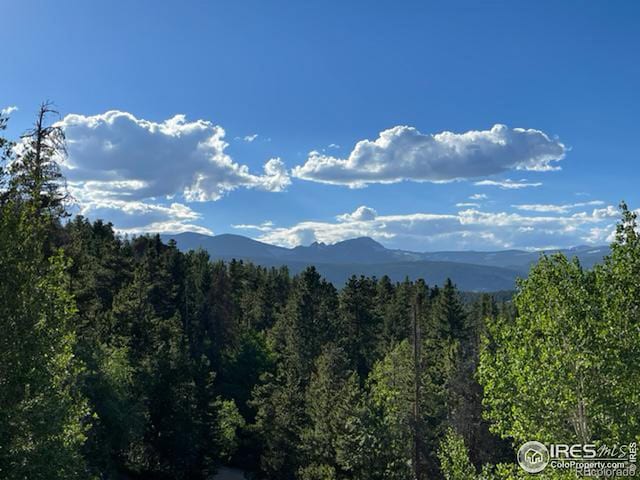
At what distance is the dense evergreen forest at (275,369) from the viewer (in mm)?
14359

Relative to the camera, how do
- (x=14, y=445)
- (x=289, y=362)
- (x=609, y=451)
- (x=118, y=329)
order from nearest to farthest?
(x=14, y=445) < (x=609, y=451) < (x=118, y=329) < (x=289, y=362)

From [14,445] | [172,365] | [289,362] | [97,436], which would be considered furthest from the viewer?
[289,362]

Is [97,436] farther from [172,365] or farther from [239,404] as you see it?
[239,404]

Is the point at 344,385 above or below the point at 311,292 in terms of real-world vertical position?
below

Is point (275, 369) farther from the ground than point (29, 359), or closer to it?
closer to it

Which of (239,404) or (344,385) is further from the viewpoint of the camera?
(239,404)

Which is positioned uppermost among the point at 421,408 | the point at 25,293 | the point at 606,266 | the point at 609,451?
the point at 606,266

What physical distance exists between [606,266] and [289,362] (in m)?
44.2

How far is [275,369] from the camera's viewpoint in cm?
6241

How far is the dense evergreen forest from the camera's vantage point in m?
14.4

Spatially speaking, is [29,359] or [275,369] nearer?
[29,359]

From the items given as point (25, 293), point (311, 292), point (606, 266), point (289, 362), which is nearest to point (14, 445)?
point (25, 293)

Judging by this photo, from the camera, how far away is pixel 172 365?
39.1 metres

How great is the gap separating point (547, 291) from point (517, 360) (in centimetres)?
240
